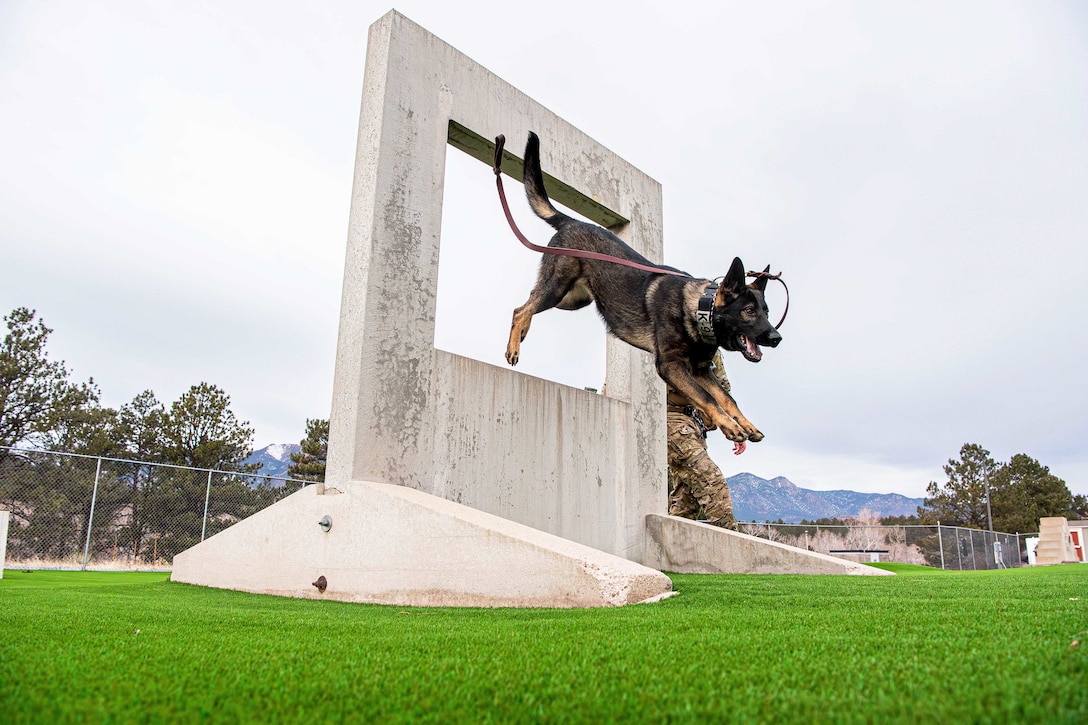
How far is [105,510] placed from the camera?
14070 mm

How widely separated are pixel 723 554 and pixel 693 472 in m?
3.06

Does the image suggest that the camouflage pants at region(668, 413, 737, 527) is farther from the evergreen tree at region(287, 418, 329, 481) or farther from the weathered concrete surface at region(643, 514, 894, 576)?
the evergreen tree at region(287, 418, 329, 481)

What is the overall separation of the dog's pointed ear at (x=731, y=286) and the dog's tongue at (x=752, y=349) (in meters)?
0.26

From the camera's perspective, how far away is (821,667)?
5.62ft

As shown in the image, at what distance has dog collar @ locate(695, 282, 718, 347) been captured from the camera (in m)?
4.29

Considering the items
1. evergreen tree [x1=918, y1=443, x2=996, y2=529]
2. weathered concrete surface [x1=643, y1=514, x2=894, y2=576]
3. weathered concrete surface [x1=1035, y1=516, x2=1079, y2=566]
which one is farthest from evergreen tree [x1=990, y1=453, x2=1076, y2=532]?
weathered concrete surface [x1=643, y1=514, x2=894, y2=576]

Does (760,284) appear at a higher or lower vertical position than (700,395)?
higher

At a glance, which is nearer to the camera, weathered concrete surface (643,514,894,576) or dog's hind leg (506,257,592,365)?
dog's hind leg (506,257,592,365)

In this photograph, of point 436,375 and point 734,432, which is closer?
point 734,432

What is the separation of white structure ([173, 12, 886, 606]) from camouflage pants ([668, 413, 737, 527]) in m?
1.85

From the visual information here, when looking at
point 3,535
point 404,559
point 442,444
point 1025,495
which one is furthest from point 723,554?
point 1025,495

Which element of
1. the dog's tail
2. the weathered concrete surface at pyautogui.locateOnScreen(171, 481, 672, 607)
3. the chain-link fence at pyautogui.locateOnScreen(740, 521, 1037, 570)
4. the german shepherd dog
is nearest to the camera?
the weathered concrete surface at pyautogui.locateOnScreen(171, 481, 672, 607)

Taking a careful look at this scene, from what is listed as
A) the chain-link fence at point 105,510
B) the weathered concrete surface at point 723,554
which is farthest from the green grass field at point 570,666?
the chain-link fence at point 105,510

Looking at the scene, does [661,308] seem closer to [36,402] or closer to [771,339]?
[771,339]
